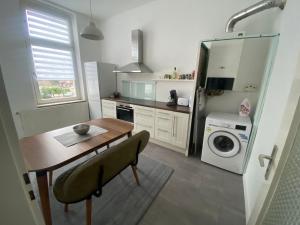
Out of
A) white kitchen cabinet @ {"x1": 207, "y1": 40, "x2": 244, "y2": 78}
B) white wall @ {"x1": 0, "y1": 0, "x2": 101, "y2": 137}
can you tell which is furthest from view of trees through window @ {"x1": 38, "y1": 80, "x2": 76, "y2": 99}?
white kitchen cabinet @ {"x1": 207, "y1": 40, "x2": 244, "y2": 78}

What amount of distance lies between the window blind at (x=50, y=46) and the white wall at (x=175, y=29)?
1175mm

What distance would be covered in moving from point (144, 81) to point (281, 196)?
10.1 ft

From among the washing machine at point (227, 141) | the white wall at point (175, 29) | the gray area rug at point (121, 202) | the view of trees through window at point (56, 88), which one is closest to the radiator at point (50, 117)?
the view of trees through window at point (56, 88)

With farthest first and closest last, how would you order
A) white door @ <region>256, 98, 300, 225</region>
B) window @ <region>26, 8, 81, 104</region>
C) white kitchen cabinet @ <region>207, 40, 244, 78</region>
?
window @ <region>26, 8, 81, 104</region> < white kitchen cabinet @ <region>207, 40, 244, 78</region> < white door @ <region>256, 98, 300, 225</region>

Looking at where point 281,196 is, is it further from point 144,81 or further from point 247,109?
point 144,81

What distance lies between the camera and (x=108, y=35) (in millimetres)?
3812

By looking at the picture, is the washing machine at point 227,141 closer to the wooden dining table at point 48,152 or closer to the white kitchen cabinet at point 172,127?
the white kitchen cabinet at point 172,127

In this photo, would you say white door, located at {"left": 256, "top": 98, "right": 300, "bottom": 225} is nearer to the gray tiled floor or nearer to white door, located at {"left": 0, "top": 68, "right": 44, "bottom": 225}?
the gray tiled floor

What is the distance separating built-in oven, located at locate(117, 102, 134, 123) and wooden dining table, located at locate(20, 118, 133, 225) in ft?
4.21

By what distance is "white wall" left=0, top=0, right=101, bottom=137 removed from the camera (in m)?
2.33

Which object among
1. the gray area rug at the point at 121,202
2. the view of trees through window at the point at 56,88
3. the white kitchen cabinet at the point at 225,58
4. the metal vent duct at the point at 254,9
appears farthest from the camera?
the view of trees through window at the point at 56,88

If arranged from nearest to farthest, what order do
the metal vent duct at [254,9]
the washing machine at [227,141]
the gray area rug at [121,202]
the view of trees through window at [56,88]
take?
the gray area rug at [121,202] → the metal vent duct at [254,9] → the washing machine at [227,141] → the view of trees through window at [56,88]

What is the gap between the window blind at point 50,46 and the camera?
2.80 metres

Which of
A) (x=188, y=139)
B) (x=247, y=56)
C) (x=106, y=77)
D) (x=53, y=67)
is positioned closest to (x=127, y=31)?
(x=106, y=77)
